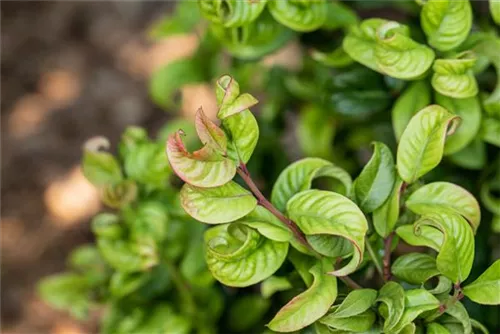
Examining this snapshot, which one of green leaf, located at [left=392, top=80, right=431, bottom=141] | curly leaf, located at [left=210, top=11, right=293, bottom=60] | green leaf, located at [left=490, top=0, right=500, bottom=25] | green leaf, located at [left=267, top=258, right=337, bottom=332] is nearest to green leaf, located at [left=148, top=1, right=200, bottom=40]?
curly leaf, located at [left=210, top=11, right=293, bottom=60]

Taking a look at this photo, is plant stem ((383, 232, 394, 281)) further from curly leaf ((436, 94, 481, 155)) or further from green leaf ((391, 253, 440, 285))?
curly leaf ((436, 94, 481, 155))

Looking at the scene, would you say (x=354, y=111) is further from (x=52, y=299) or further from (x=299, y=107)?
(x=52, y=299)

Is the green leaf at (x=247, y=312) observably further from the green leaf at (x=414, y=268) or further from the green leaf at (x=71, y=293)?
the green leaf at (x=414, y=268)

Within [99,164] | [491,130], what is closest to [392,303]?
[491,130]

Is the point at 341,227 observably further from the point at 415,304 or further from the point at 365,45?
the point at 365,45

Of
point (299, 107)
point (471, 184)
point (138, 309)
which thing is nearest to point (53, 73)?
point (299, 107)

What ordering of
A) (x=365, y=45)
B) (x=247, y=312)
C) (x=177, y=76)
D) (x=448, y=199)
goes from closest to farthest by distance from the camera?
(x=448, y=199), (x=365, y=45), (x=247, y=312), (x=177, y=76)
